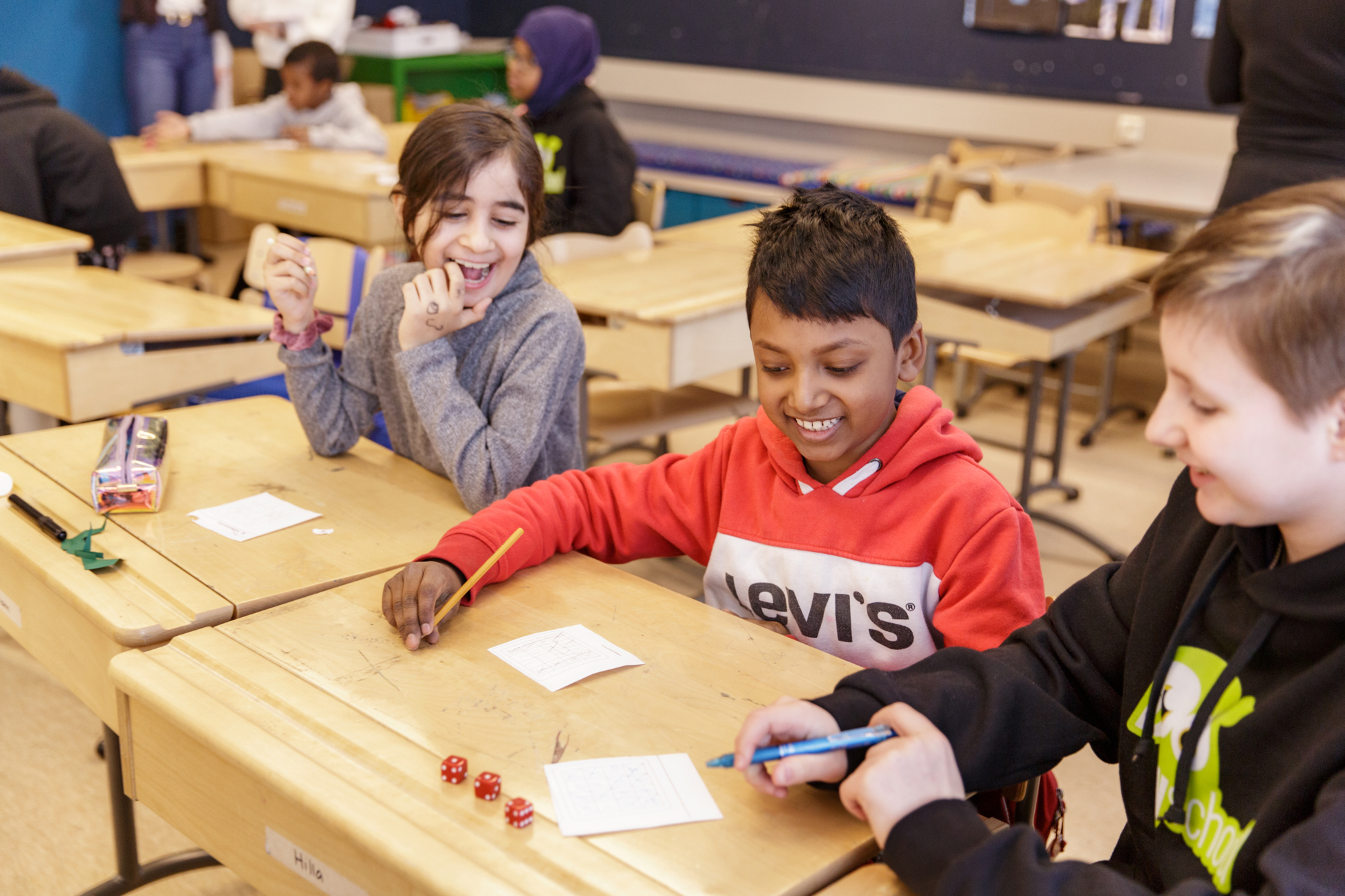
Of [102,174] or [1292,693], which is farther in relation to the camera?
[102,174]

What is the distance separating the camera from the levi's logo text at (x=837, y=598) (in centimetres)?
132

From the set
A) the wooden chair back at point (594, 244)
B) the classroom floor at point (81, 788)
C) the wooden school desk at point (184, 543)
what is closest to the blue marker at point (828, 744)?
the wooden school desk at point (184, 543)

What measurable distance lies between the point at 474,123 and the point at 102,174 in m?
2.40

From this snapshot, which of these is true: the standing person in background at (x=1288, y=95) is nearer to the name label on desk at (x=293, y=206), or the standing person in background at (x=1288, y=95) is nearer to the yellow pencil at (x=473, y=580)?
the yellow pencil at (x=473, y=580)

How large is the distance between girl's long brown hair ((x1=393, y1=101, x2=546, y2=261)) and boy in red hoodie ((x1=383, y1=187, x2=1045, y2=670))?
520mm

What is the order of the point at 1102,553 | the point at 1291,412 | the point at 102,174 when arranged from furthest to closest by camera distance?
the point at 102,174 < the point at 1102,553 < the point at 1291,412

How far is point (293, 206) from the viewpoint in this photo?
4.19m

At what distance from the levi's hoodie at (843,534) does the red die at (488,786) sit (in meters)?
0.38

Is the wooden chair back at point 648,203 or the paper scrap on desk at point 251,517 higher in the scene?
the wooden chair back at point 648,203

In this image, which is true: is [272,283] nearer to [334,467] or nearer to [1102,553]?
[334,467]

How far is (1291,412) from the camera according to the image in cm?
77

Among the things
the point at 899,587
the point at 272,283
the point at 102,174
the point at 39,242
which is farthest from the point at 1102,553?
the point at 102,174

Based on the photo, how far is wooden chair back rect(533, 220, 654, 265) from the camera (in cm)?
310

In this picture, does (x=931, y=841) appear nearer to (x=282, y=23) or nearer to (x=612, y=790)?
(x=612, y=790)
